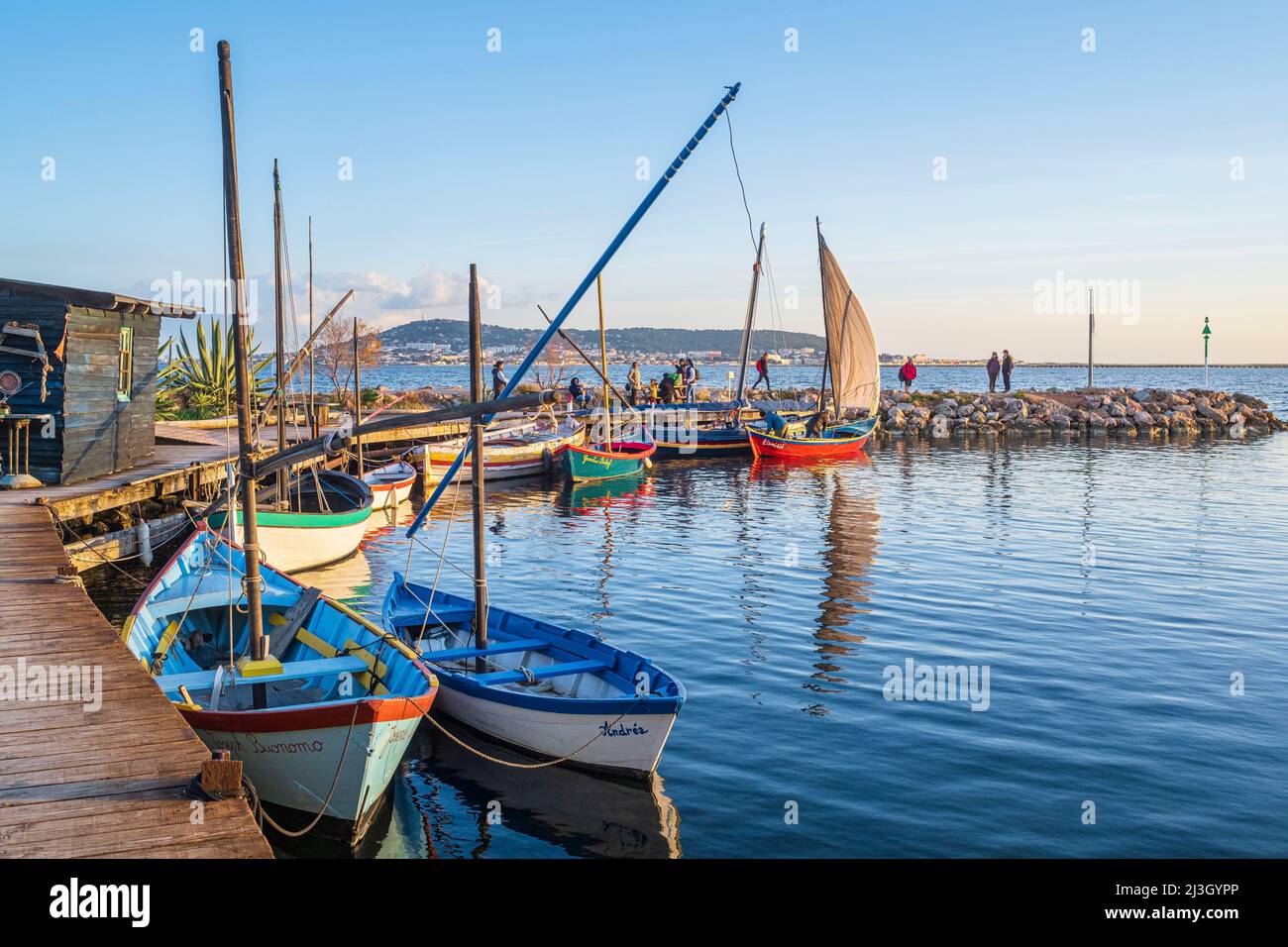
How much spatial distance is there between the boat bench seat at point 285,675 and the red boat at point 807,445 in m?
34.9

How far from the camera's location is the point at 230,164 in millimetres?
10680

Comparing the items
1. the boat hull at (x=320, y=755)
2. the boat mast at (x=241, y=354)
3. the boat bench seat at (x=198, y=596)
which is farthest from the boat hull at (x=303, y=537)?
the boat hull at (x=320, y=755)

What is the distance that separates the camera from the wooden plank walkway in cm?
697

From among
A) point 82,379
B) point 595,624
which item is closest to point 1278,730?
point 595,624

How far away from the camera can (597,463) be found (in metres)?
38.8

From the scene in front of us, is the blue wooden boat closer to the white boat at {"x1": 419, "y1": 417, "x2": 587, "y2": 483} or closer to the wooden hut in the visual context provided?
the wooden hut

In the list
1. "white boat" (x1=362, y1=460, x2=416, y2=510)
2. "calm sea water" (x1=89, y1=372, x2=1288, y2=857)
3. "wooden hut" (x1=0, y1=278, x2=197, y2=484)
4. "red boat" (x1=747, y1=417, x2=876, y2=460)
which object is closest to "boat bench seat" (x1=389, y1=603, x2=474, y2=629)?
"calm sea water" (x1=89, y1=372, x2=1288, y2=857)

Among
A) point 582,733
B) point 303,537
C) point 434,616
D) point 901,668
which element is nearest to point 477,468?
point 434,616

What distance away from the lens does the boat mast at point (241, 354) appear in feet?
35.0

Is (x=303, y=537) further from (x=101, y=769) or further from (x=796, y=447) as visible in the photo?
(x=796, y=447)

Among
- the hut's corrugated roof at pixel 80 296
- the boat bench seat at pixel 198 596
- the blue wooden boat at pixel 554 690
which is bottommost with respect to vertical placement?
the blue wooden boat at pixel 554 690

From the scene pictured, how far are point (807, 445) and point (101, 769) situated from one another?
130 feet

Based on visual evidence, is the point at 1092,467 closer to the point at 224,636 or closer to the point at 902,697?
the point at 902,697

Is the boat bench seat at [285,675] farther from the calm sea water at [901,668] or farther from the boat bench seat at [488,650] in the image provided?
the calm sea water at [901,668]
